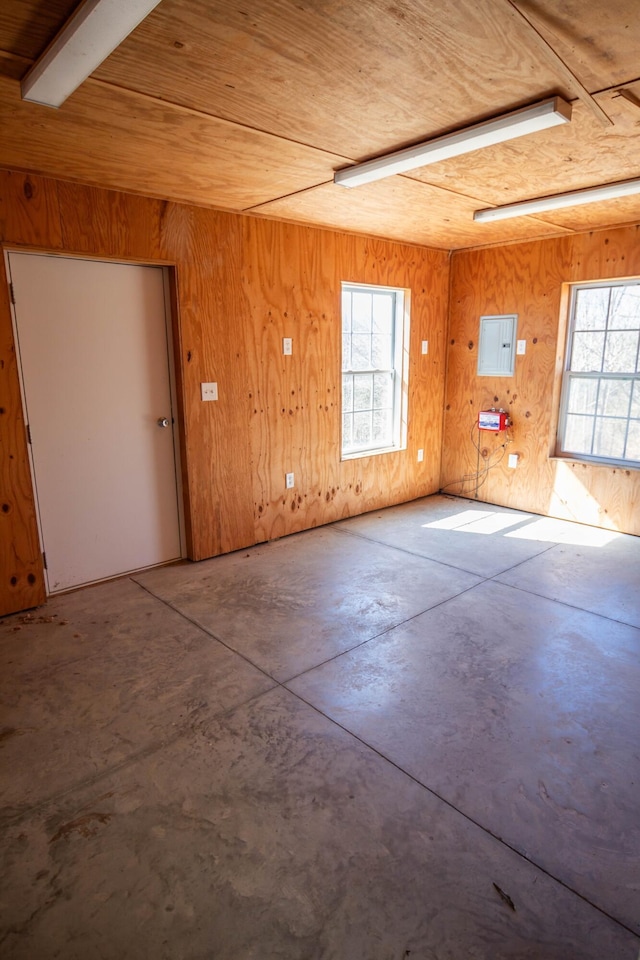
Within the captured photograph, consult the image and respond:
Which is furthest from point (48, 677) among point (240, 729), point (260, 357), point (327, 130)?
point (327, 130)

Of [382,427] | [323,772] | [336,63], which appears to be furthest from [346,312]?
[323,772]

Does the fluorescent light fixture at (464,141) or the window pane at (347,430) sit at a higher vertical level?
the fluorescent light fixture at (464,141)

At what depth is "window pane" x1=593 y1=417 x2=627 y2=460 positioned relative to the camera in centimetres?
456

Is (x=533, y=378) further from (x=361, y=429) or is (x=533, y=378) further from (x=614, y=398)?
(x=361, y=429)

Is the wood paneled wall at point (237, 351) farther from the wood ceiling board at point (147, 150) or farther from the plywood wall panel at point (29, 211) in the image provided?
the wood ceiling board at point (147, 150)

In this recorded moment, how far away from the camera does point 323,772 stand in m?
2.04

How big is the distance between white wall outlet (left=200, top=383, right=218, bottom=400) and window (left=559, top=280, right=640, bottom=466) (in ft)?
10.1

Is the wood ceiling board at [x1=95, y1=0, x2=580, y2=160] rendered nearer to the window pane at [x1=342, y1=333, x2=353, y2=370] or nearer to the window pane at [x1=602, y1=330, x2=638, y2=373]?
the window pane at [x1=342, y1=333, x2=353, y2=370]

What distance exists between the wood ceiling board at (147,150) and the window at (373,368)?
168 centimetres

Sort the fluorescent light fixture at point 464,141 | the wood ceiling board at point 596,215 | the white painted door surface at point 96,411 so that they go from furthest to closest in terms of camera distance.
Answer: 1. the wood ceiling board at point 596,215
2. the white painted door surface at point 96,411
3. the fluorescent light fixture at point 464,141

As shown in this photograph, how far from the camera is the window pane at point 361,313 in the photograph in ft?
16.0

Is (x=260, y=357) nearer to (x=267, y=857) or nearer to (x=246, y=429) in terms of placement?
(x=246, y=429)

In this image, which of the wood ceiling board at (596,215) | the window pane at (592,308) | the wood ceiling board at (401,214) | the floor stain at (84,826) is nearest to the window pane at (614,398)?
the window pane at (592,308)

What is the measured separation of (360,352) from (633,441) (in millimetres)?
2415
